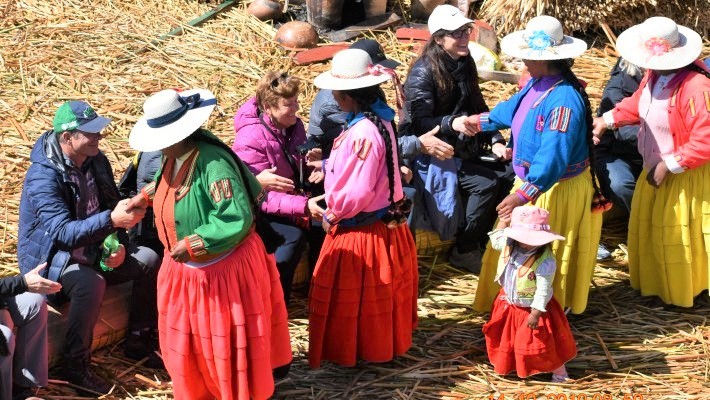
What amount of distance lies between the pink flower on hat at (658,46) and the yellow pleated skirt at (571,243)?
2.76 feet

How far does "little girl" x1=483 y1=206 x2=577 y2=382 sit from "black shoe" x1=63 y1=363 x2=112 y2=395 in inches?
85.7

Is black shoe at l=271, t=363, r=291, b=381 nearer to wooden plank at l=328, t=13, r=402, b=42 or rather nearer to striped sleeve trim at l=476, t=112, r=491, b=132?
striped sleeve trim at l=476, t=112, r=491, b=132

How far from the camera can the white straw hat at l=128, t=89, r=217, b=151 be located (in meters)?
5.05

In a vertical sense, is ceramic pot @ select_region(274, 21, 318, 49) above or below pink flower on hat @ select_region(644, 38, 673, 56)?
below

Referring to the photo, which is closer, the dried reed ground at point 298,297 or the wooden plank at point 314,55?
the dried reed ground at point 298,297

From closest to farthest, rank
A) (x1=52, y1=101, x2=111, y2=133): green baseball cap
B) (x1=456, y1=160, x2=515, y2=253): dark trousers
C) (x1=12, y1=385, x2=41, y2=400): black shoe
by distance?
(x1=12, y1=385, x2=41, y2=400): black shoe
(x1=52, y1=101, x2=111, y2=133): green baseball cap
(x1=456, y1=160, x2=515, y2=253): dark trousers

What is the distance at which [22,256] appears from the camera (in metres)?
5.88

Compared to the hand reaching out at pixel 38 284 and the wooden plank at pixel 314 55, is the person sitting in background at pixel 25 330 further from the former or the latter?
the wooden plank at pixel 314 55

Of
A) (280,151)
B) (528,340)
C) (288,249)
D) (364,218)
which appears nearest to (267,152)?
(280,151)

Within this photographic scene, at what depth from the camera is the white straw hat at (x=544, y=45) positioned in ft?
19.7

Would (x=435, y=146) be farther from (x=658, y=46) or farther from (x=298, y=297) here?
(x=658, y=46)

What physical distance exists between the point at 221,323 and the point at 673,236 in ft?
10.2

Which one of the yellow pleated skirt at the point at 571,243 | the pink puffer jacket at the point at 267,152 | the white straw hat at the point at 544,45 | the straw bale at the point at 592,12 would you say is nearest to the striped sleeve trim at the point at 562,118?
the white straw hat at the point at 544,45

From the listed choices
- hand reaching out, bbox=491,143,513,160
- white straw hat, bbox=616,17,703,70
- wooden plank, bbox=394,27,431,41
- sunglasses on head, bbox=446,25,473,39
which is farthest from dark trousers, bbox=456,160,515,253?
wooden plank, bbox=394,27,431,41
